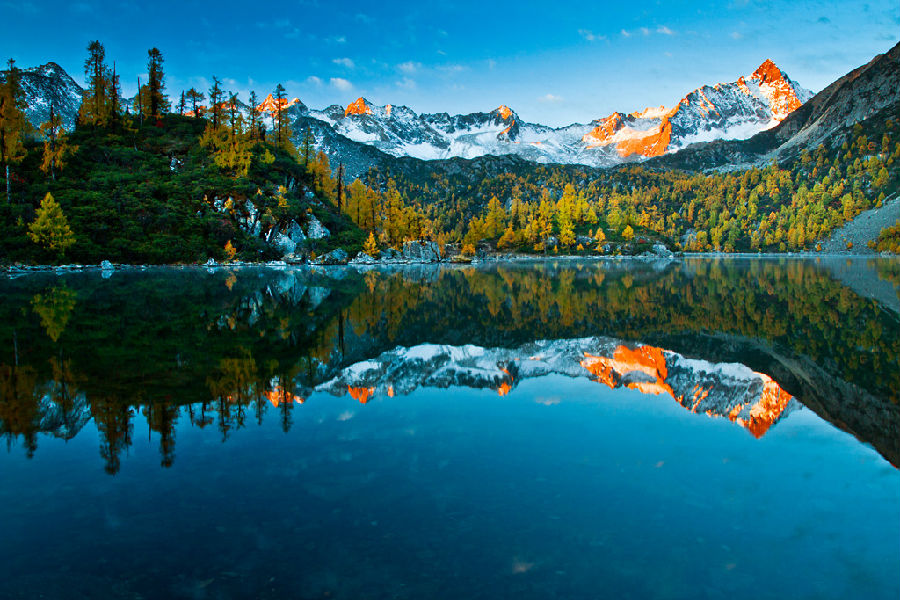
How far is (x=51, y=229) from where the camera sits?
70.4 meters

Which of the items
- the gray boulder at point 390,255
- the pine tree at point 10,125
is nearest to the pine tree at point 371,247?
the gray boulder at point 390,255

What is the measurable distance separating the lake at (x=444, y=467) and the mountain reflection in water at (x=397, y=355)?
14cm

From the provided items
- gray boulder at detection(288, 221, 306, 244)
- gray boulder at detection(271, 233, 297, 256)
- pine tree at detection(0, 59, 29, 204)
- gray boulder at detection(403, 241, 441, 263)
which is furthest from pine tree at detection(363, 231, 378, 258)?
pine tree at detection(0, 59, 29, 204)

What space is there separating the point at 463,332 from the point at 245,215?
8089 cm

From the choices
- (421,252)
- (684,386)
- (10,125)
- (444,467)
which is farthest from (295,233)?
(444,467)

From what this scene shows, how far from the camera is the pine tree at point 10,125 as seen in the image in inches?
3059

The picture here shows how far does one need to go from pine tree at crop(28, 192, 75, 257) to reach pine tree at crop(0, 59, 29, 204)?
406 inches

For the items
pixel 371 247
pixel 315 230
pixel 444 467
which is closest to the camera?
pixel 444 467

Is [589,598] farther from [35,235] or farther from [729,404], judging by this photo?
[35,235]

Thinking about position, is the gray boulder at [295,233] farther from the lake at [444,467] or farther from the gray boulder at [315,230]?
the lake at [444,467]

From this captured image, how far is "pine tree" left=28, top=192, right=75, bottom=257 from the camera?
69.6 metres

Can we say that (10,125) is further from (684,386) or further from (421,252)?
(684,386)

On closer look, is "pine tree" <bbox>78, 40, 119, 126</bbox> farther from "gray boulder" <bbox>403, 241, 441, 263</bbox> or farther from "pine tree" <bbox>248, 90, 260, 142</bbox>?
"gray boulder" <bbox>403, 241, 441, 263</bbox>

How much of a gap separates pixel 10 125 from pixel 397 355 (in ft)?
305
